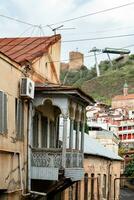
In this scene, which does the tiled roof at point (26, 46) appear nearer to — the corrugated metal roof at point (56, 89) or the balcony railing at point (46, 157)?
the corrugated metal roof at point (56, 89)

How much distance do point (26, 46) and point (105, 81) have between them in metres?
156

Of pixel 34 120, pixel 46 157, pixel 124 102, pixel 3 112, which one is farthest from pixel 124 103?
pixel 3 112

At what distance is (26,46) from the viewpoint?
70.9ft

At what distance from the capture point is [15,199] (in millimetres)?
17641

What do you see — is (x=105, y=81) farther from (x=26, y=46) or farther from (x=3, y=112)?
(x=3, y=112)

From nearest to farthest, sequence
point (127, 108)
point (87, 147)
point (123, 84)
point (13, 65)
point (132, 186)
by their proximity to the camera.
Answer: point (13, 65)
point (87, 147)
point (132, 186)
point (127, 108)
point (123, 84)

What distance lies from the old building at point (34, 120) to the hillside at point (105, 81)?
138m

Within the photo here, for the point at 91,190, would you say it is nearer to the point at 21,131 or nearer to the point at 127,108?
→ the point at 21,131

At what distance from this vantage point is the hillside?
170m

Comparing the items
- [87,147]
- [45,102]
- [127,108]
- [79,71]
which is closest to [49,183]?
[45,102]

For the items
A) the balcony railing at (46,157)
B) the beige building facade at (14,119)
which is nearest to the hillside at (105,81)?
the beige building facade at (14,119)

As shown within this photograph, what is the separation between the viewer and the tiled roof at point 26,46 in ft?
65.7

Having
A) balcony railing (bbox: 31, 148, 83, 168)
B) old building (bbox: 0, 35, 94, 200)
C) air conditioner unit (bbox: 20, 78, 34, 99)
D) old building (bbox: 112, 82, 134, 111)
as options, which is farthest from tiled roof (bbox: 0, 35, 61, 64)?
old building (bbox: 112, 82, 134, 111)

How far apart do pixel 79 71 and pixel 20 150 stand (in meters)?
173
